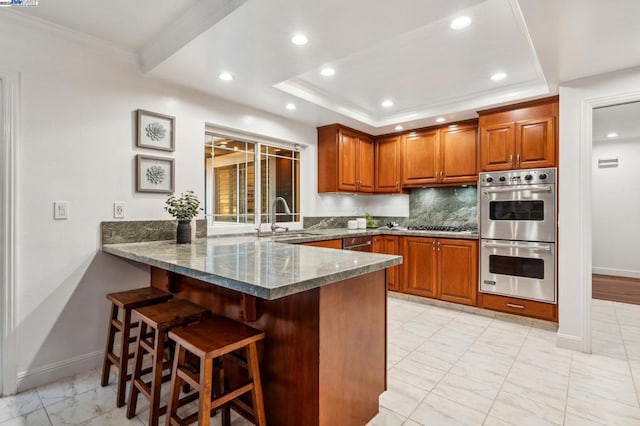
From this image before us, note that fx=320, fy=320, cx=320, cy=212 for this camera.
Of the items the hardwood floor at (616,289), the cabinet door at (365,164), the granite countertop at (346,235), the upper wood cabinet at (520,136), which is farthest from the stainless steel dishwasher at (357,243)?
the hardwood floor at (616,289)

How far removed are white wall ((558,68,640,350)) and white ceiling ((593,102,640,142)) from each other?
1.43m

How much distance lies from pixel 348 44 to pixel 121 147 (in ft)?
6.12

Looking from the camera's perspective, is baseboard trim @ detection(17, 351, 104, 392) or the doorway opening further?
the doorway opening

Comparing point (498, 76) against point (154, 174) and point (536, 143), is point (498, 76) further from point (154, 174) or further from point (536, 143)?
point (154, 174)

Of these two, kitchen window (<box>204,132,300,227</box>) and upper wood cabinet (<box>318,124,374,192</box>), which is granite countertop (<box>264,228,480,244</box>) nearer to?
kitchen window (<box>204,132,300,227</box>)

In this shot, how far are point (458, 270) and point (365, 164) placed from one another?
1.88 m

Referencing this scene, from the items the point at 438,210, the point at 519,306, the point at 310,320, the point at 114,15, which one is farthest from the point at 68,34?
the point at 519,306

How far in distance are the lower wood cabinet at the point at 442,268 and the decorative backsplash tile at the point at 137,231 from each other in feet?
9.16

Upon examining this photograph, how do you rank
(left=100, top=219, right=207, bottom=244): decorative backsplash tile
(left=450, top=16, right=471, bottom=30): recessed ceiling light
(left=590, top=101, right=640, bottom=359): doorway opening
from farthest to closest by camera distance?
(left=590, top=101, right=640, bottom=359): doorway opening, (left=100, top=219, right=207, bottom=244): decorative backsplash tile, (left=450, top=16, right=471, bottom=30): recessed ceiling light

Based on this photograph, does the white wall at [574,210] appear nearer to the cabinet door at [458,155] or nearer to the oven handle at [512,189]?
the oven handle at [512,189]

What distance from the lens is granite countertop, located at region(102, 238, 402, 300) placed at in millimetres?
1187

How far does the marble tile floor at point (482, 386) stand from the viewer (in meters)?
1.79

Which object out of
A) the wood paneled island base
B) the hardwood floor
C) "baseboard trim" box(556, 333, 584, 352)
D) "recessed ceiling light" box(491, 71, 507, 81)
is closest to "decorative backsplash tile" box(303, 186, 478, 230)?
"recessed ceiling light" box(491, 71, 507, 81)

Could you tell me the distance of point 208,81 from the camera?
2719 millimetres
